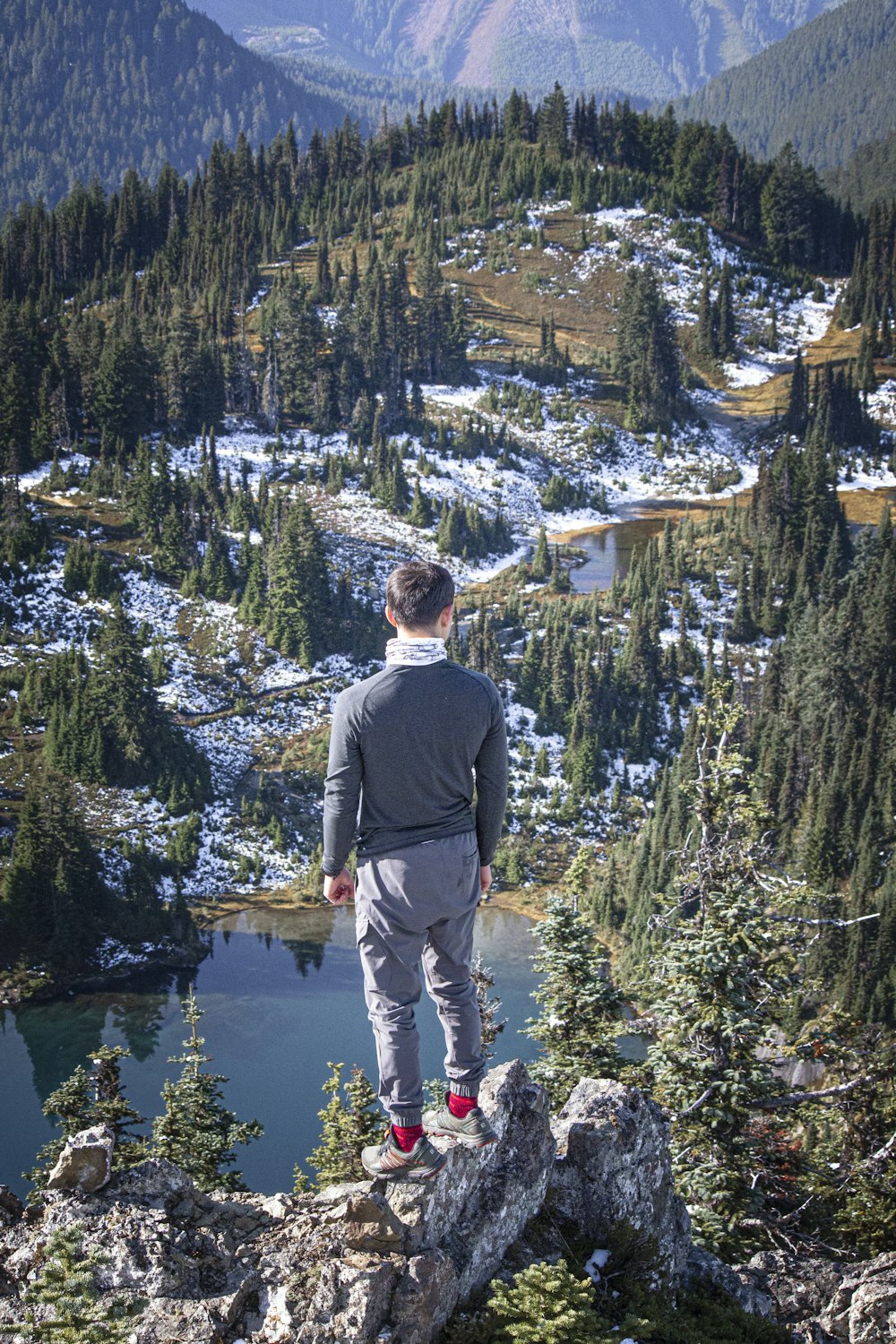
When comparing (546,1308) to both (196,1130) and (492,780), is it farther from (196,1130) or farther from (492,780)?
(196,1130)

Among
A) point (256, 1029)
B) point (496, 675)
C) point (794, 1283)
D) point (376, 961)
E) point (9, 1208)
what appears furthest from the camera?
point (496, 675)

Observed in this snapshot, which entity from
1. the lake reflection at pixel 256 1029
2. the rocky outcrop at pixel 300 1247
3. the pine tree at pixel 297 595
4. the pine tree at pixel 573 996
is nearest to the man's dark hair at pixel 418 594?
the rocky outcrop at pixel 300 1247

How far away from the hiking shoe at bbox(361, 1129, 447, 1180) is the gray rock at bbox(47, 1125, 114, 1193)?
2.28 meters

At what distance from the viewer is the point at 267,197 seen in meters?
165

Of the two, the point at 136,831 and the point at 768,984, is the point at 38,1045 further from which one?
the point at 768,984

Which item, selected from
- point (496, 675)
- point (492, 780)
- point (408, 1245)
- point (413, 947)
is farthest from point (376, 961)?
point (496, 675)

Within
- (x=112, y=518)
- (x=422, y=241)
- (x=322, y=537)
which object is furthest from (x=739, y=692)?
(x=422, y=241)

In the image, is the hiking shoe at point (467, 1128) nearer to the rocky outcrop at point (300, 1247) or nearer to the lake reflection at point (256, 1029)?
the rocky outcrop at point (300, 1247)

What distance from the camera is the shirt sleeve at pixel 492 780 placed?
9172 millimetres

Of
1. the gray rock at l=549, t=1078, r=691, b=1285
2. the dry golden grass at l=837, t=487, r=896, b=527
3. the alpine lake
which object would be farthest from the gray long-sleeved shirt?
the dry golden grass at l=837, t=487, r=896, b=527

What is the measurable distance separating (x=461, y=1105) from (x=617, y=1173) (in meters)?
2.92

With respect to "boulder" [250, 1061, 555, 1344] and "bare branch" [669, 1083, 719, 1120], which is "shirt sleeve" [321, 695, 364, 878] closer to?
"boulder" [250, 1061, 555, 1344]

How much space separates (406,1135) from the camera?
9.40 meters

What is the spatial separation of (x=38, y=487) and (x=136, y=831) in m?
38.3
